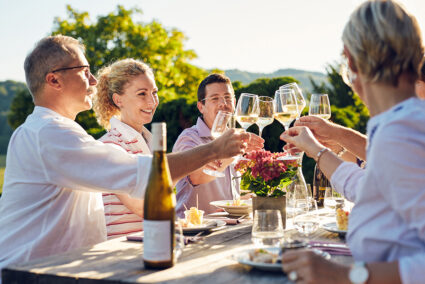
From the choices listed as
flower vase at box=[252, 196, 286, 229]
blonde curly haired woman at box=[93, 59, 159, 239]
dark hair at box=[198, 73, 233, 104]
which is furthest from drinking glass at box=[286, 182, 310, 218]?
dark hair at box=[198, 73, 233, 104]

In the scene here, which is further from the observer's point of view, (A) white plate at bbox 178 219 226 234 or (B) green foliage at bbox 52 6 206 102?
(B) green foliage at bbox 52 6 206 102

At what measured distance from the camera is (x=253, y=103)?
2.87 m

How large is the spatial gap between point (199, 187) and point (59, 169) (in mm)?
1971

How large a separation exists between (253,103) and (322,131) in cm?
52

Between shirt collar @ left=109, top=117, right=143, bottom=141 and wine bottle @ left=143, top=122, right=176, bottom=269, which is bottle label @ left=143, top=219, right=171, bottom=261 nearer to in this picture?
wine bottle @ left=143, top=122, right=176, bottom=269

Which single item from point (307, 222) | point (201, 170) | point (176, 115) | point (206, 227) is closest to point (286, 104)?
point (307, 222)

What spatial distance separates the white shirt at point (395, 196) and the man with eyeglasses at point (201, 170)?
1858 millimetres

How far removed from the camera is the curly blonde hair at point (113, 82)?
157 inches

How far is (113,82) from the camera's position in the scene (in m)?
4.03

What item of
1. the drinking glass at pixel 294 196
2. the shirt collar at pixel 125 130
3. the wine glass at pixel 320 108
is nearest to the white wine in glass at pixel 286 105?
the wine glass at pixel 320 108

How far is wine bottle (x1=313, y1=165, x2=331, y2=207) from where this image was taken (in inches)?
146

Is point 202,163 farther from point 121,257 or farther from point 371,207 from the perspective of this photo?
point 371,207


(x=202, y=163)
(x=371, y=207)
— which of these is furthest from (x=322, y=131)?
(x=371, y=207)

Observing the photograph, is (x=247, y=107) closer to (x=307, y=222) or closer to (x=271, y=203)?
(x=271, y=203)
